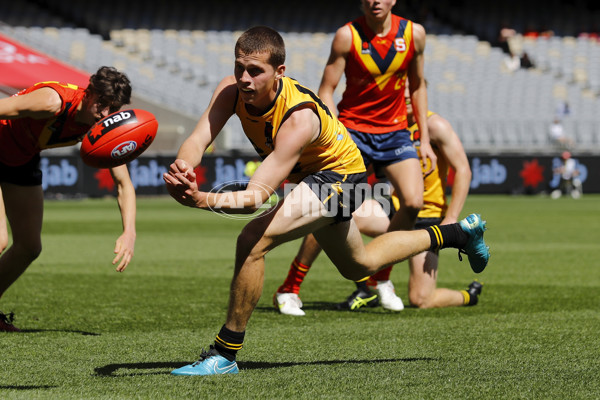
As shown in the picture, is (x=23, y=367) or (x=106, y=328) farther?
(x=106, y=328)

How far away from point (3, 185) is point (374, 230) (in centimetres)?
310

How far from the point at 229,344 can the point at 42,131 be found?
197 centimetres

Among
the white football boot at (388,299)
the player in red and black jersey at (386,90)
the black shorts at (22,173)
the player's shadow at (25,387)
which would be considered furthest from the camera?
the white football boot at (388,299)

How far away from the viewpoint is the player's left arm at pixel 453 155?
7.44 metres

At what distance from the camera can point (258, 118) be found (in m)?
4.91

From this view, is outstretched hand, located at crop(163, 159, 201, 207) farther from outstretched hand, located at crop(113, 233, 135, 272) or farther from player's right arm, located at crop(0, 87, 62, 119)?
player's right arm, located at crop(0, 87, 62, 119)

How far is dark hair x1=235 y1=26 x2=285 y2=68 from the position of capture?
4660 millimetres

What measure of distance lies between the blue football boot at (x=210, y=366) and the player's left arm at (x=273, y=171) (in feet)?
2.70

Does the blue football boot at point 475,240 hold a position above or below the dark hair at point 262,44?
below

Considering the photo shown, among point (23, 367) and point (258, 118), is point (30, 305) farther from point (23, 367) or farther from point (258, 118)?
point (258, 118)

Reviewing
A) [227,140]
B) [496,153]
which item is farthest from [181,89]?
[496,153]

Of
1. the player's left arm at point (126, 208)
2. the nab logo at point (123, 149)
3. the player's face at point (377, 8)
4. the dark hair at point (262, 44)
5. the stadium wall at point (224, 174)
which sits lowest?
the stadium wall at point (224, 174)

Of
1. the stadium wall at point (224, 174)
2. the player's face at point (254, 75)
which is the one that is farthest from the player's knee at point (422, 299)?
the stadium wall at point (224, 174)

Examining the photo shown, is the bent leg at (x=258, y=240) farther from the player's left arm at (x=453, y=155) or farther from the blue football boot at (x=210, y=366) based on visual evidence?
the player's left arm at (x=453, y=155)
